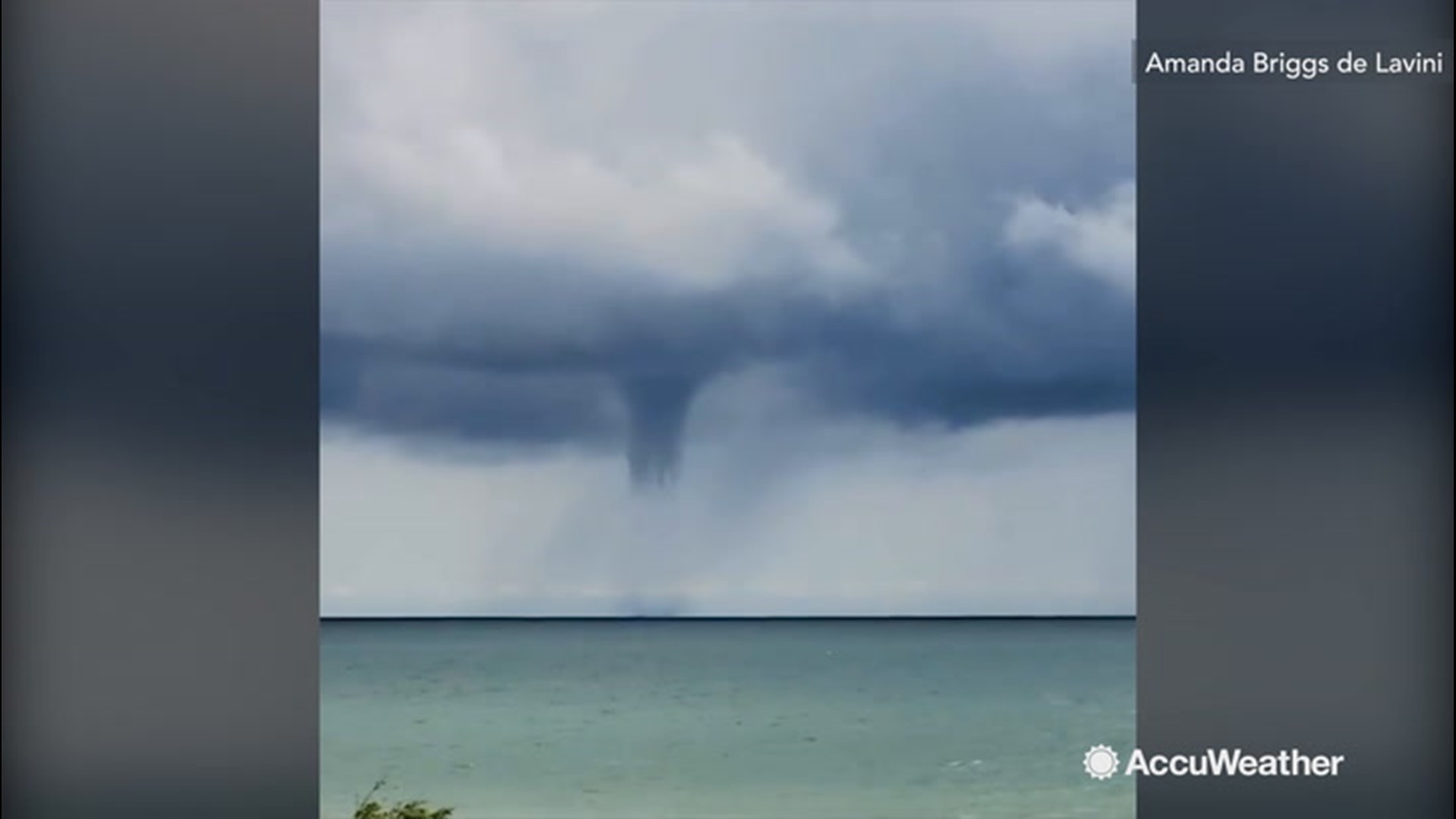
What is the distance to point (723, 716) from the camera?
42.5ft

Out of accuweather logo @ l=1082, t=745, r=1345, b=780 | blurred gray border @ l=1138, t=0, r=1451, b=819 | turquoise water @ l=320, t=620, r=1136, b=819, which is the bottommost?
turquoise water @ l=320, t=620, r=1136, b=819

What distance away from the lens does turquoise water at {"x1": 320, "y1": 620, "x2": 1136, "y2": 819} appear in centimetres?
1099

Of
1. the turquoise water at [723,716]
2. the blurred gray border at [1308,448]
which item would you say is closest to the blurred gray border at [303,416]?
the blurred gray border at [1308,448]

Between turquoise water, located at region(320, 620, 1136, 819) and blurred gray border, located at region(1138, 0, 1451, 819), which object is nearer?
blurred gray border, located at region(1138, 0, 1451, 819)

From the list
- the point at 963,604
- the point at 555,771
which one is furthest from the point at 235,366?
the point at 963,604

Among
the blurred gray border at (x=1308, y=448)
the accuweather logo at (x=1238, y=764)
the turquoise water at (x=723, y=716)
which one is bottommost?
the turquoise water at (x=723, y=716)

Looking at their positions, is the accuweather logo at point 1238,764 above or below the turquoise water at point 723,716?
above

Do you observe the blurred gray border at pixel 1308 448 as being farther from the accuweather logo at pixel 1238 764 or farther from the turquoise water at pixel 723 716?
the turquoise water at pixel 723 716

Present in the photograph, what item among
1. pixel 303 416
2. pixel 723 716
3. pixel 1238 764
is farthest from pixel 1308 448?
pixel 723 716

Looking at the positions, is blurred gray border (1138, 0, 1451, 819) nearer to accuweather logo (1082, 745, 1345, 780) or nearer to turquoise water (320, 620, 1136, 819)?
accuweather logo (1082, 745, 1345, 780)

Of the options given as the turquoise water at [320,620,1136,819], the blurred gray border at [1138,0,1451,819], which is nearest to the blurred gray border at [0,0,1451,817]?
the blurred gray border at [1138,0,1451,819]

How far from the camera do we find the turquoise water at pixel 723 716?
11.0 meters

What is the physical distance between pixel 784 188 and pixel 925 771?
18.1 feet

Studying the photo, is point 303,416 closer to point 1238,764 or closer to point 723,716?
point 1238,764
